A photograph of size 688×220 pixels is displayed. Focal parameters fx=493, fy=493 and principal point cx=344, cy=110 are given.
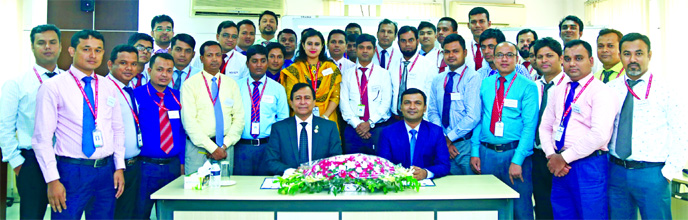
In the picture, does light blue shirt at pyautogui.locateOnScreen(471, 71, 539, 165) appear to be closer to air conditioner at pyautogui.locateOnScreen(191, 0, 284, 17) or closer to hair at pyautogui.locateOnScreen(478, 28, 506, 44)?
hair at pyautogui.locateOnScreen(478, 28, 506, 44)

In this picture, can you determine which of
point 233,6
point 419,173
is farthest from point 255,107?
point 233,6

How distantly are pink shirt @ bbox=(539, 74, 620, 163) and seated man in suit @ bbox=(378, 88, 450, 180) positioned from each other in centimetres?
77

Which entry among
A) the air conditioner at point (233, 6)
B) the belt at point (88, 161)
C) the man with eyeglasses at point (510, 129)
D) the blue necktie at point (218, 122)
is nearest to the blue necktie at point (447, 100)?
the man with eyeglasses at point (510, 129)

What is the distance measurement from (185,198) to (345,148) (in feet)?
6.28

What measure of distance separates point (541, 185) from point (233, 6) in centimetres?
A: 537

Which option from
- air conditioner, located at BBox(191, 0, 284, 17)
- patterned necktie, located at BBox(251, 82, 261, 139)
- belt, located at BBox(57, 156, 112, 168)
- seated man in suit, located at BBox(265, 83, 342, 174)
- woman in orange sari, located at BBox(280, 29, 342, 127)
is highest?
air conditioner, located at BBox(191, 0, 284, 17)

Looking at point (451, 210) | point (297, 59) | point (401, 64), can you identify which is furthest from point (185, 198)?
point (401, 64)

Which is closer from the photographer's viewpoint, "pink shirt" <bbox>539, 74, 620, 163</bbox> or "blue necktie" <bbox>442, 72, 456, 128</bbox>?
"pink shirt" <bbox>539, 74, 620, 163</bbox>

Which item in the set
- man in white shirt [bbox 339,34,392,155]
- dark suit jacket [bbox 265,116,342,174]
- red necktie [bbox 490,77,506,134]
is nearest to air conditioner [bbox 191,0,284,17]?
man in white shirt [bbox 339,34,392,155]

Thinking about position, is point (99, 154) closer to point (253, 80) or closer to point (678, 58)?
point (253, 80)

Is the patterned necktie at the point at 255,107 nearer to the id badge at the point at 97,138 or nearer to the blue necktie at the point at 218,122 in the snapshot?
the blue necktie at the point at 218,122

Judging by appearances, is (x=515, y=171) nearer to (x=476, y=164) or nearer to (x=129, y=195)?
(x=476, y=164)

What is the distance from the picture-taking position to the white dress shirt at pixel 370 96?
14.5ft

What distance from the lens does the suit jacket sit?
12.0 feet
